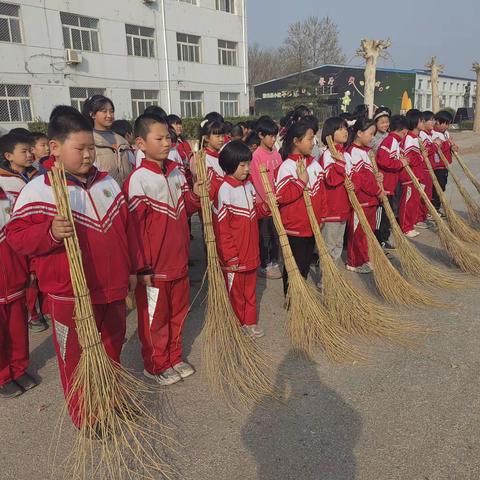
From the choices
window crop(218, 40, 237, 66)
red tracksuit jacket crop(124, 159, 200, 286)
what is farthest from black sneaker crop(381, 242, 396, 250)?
window crop(218, 40, 237, 66)

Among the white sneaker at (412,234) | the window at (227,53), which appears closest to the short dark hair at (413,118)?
the white sneaker at (412,234)

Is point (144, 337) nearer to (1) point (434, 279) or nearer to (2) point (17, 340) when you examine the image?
(2) point (17, 340)

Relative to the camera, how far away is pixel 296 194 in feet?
10.5

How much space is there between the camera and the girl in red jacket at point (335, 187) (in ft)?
11.9

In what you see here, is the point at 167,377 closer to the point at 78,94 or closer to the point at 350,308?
the point at 350,308

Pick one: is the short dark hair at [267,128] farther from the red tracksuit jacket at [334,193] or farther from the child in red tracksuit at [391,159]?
the child in red tracksuit at [391,159]

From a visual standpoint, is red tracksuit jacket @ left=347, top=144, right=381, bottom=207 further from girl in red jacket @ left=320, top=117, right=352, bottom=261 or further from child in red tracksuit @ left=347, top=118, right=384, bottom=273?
girl in red jacket @ left=320, top=117, right=352, bottom=261

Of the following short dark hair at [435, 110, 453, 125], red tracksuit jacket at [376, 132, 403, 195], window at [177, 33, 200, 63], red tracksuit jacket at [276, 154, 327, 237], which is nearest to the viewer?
red tracksuit jacket at [276, 154, 327, 237]

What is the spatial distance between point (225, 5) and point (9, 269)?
21964 millimetres

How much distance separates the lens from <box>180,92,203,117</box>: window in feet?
64.5

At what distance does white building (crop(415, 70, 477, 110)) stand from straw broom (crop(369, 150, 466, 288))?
35109mm

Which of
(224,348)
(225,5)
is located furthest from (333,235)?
(225,5)

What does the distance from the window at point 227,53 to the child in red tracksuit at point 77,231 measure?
68.6 feet

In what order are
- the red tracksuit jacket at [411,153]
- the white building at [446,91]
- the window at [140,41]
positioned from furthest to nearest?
the white building at [446,91], the window at [140,41], the red tracksuit jacket at [411,153]
